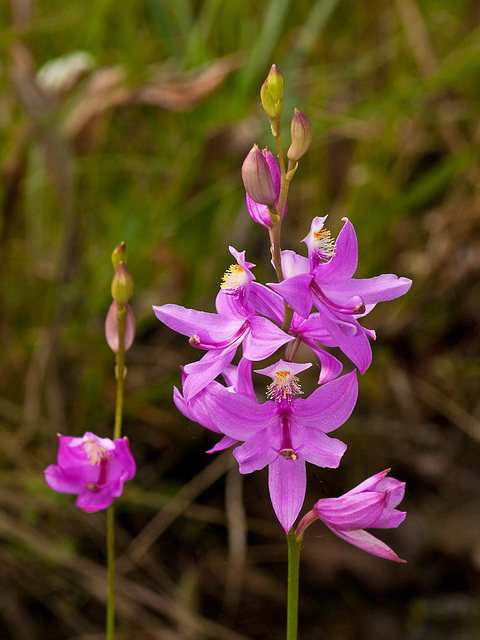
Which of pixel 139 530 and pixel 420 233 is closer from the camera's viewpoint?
pixel 139 530

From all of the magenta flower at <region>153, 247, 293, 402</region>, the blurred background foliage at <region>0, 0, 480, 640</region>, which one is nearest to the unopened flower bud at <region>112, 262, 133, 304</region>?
the magenta flower at <region>153, 247, 293, 402</region>

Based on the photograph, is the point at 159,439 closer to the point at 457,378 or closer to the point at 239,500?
the point at 239,500

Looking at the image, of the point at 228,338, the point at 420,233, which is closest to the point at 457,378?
the point at 420,233

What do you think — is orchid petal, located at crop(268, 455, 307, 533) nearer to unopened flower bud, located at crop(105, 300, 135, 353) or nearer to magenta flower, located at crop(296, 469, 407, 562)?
magenta flower, located at crop(296, 469, 407, 562)

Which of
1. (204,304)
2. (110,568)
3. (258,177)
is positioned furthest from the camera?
(204,304)

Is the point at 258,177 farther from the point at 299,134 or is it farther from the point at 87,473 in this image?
the point at 87,473

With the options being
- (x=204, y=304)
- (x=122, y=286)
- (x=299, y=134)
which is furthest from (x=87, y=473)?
(x=204, y=304)
